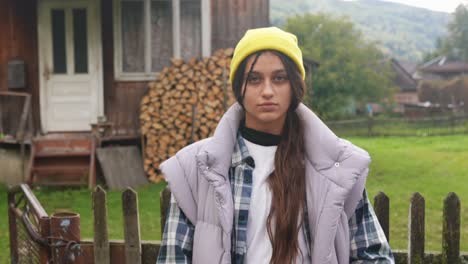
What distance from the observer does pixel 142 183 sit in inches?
460

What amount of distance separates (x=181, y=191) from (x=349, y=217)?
0.60m

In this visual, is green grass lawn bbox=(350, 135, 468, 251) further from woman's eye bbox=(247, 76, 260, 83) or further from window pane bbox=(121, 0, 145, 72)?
woman's eye bbox=(247, 76, 260, 83)

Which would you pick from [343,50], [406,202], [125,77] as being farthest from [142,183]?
[343,50]

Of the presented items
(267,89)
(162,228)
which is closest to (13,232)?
(162,228)

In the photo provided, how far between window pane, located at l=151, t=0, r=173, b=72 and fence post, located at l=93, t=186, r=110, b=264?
8362 mm

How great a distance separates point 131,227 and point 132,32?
861 cm

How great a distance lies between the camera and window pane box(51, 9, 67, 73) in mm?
12266

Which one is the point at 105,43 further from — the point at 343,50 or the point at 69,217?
the point at 343,50

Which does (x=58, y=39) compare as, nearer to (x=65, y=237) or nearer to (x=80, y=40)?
(x=80, y=40)

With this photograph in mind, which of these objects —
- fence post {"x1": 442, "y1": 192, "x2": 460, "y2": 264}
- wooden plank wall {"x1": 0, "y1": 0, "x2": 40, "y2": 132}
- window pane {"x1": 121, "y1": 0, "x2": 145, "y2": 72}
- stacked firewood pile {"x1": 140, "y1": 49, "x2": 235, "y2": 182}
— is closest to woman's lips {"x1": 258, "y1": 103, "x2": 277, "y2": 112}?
fence post {"x1": 442, "y1": 192, "x2": 460, "y2": 264}

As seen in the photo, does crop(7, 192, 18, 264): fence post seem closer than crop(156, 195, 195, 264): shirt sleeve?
No

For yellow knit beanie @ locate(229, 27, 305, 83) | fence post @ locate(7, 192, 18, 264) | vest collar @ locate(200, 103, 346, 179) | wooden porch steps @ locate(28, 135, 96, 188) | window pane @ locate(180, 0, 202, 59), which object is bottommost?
wooden porch steps @ locate(28, 135, 96, 188)

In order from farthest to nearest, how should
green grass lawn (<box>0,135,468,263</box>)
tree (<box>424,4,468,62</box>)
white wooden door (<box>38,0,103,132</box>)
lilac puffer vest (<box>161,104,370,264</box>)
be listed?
tree (<box>424,4,468,62</box>), white wooden door (<box>38,0,103,132</box>), green grass lawn (<box>0,135,468,263</box>), lilac puffer vest (<box>161,104,370,264</box>)

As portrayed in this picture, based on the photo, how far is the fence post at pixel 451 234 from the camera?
4043mm
